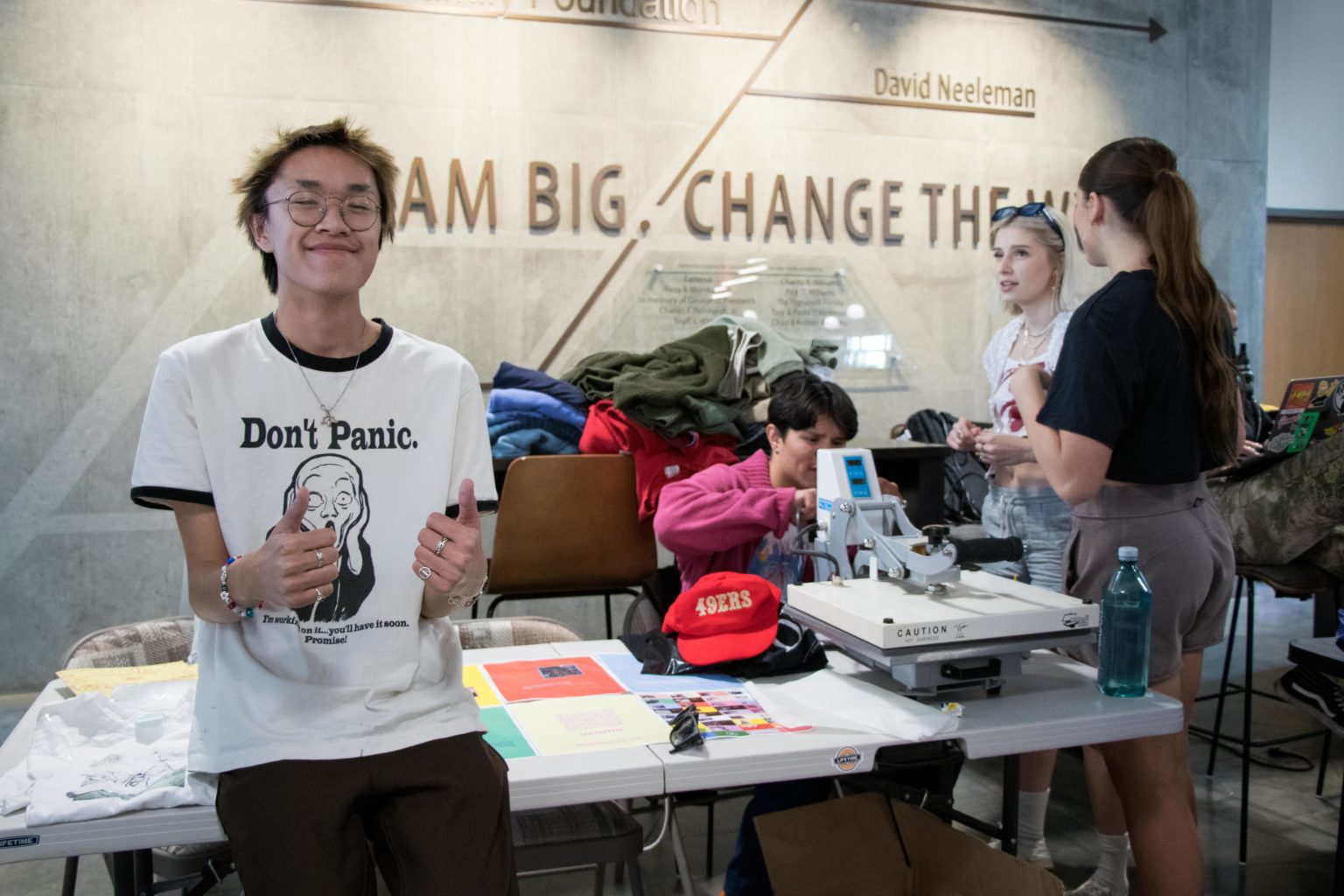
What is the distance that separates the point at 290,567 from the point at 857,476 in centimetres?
106

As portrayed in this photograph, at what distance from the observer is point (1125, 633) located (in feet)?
5.71

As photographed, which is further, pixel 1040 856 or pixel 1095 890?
pixel 1040 856

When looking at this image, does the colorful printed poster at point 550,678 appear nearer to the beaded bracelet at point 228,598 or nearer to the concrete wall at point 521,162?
the beaded bracelet at point 228,598

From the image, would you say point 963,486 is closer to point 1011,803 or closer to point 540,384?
point 540,384

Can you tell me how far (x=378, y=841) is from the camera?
137 centimetres

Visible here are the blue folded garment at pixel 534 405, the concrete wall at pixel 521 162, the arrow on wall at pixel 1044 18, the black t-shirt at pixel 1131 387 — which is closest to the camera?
the black t-shirt at pixel 1131 387

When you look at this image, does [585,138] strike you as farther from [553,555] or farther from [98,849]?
[98,849]

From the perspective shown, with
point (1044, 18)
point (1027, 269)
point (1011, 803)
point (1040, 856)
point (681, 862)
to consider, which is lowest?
point (1040, 856)

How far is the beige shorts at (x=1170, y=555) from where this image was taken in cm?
187

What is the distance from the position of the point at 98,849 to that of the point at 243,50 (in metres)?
3.61

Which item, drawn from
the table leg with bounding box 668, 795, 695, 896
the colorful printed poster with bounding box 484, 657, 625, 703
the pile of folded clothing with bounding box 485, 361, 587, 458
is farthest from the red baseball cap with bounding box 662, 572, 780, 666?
the pile of folded clothing with bounding box 485, 361, 587, 458

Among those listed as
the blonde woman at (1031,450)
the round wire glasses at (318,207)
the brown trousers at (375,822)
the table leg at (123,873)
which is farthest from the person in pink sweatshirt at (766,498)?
the table leg at (123,873)

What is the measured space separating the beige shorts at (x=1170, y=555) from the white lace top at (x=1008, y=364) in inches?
22.8

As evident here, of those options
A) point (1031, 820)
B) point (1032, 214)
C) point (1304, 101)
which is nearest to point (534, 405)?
point (1032, 214)
